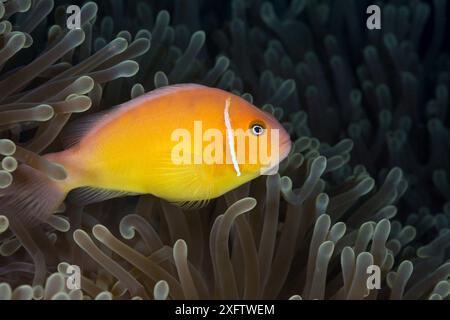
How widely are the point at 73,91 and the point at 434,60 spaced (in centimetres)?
187

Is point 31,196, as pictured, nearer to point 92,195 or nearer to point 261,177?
point 92,195

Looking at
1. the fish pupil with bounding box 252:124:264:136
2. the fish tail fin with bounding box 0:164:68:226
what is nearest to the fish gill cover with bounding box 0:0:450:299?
the fish tail fin with bounding box 0:164:68:226

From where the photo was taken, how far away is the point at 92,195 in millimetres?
1603

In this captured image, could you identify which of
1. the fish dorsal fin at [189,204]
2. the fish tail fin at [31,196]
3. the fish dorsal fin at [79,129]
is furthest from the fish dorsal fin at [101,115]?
the fish dorsal fin at [189,204]

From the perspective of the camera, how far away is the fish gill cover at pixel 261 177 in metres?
1.59

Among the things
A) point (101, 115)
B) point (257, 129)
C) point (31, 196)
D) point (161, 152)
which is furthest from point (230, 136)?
point (31, 196)

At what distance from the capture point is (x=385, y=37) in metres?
2.59

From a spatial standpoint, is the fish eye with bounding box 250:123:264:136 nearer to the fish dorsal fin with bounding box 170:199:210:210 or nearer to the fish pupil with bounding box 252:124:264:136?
the fish pupil with bounding box 252:124:264:136

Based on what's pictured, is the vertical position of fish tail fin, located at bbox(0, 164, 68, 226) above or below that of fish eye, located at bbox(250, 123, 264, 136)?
below

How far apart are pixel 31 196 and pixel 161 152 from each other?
0.35 meters

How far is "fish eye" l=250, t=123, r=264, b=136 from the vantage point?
1.50 metres

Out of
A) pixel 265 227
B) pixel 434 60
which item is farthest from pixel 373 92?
pixel 265 227

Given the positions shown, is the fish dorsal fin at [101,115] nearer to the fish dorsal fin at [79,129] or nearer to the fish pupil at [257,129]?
the fish dorsal fin at [79,129]

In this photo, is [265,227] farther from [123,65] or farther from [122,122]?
[123,65]
